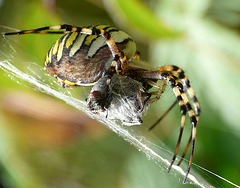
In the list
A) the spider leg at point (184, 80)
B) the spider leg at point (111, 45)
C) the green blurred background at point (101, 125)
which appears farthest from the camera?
the green blurred background at point (101, 125)

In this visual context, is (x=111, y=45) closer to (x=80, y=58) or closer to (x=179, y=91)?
(x=80, y=58)

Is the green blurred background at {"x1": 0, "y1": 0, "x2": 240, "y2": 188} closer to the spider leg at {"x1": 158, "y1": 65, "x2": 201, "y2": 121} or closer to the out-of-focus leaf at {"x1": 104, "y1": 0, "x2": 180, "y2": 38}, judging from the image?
the out-of-focus leaf at {"x1": 104, "y1": 0, "x2": 180, "y2": 38}

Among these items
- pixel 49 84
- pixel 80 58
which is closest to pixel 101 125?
pixel 49 84

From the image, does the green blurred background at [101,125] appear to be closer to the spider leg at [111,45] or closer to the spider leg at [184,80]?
the spider leg at [184,80]

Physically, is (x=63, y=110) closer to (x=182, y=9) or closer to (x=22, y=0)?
(x=22, y=0)

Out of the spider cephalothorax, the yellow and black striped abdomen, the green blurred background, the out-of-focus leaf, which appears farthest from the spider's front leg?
the out-of-focus leaf

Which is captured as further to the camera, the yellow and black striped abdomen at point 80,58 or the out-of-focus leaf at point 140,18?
the out-of-focus leaf at point 140,18

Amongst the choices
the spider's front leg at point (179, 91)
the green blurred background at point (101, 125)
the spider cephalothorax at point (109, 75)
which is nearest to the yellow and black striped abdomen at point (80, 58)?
the spider cephalothorax at point (109, 75)
